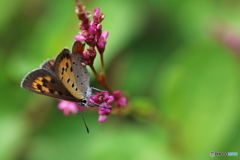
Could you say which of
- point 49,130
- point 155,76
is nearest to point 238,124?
point 155,76

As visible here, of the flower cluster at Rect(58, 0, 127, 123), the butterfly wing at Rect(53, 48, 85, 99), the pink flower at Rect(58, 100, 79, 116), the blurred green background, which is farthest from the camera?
the blurred green background

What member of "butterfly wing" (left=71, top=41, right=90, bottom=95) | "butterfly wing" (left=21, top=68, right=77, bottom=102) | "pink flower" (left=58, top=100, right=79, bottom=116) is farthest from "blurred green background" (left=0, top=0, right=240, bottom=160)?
"butterfly wing" (left=21, top=68, right=77, bottom=102)

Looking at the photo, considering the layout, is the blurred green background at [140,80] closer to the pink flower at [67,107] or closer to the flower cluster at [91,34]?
the pink flower at [67,107]

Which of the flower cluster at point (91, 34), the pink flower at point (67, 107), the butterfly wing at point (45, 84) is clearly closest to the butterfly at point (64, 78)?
the butterfly wing at point (45, 84)

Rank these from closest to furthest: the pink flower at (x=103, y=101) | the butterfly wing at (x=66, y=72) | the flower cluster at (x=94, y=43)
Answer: the flower cluster at (x=94, y=43) < the pink flower at (x=103, y=101) < the butterfly wing at (x=66, y=72)

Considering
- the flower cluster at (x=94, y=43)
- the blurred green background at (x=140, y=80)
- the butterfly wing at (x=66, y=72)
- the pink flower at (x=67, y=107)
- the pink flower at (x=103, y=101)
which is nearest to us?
the flower cluster at (x=94, y=43)

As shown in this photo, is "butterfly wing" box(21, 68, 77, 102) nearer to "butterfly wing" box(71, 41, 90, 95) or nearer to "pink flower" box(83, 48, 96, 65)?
"butterfly wing" box(71, 41, 90, 95)
